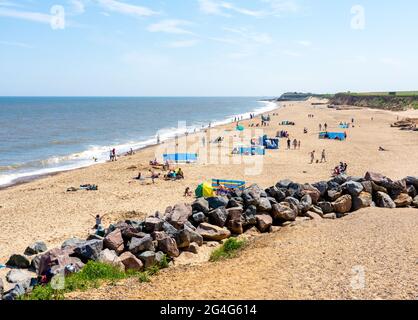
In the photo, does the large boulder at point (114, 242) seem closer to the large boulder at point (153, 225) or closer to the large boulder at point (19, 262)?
the large boulder at point (153, 225)

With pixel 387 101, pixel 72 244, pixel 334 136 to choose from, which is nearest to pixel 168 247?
pixel 72 244

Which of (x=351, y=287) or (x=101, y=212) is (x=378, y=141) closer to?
(x=101, y=212)

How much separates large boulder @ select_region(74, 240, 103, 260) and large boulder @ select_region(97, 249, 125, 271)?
0.58 feet

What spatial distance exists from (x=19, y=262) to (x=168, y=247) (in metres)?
5.24

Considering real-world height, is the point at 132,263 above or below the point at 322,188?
below

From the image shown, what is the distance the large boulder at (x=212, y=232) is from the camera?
14.3 meters

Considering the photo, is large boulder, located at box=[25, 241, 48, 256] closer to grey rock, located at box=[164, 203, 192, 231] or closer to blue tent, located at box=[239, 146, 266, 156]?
grey rock, located at box=[164, 203, 192, 231]

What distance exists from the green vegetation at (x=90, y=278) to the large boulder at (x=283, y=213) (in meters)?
5.51

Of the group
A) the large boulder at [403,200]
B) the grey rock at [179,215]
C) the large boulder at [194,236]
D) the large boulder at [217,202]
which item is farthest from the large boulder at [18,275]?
the large boulder at [403,200]

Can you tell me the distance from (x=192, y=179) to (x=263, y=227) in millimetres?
13285

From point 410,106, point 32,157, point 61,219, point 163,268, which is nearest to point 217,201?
point 163,268

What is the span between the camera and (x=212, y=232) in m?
14.4

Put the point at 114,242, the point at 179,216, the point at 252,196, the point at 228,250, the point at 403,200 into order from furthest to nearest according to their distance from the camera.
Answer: the point at 403,200 → the point at 252,196 → the point at 179,216 → the point at 228,250 → the point at 114,242

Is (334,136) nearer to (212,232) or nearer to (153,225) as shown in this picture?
(212,232)
